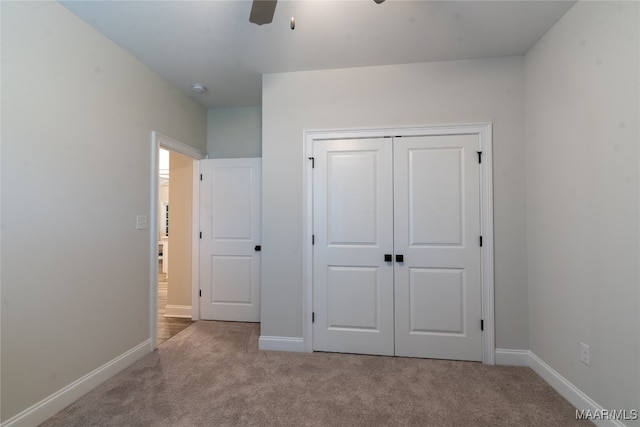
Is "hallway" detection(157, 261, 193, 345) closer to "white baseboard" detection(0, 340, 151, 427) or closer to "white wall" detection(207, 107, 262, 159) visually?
"white baseboard" detection(0, 340, 151, 427)

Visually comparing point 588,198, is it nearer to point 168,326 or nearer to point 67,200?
point 67,200

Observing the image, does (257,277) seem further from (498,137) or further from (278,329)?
(498,137)

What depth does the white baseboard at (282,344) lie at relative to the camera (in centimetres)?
267

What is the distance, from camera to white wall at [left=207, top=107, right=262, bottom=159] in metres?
3.61

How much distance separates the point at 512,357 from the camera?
7.90 ft

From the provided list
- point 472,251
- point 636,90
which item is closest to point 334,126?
point 472,251

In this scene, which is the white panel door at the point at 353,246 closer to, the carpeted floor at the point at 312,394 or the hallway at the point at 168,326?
the carpeted floor at the point at 312,394

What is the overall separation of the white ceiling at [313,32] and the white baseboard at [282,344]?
2570mm

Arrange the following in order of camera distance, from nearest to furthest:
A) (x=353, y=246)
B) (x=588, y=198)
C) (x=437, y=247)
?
1. (x=588, y=198)
2. (x=437, y=247)
3. (x=353, y=246)

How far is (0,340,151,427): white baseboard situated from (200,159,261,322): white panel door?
41.6 inches

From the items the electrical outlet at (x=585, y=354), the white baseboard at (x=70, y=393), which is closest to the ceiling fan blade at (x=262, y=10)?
the white baseboard at (x=70, y=393)

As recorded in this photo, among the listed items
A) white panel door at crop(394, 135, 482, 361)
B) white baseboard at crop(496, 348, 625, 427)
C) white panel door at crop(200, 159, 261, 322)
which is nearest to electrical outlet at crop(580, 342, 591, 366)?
white baseboard at crop(496, 348, 625, 427)

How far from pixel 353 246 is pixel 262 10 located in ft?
6.26

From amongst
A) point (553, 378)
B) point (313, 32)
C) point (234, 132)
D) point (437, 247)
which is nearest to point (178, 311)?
point (234, 132)
